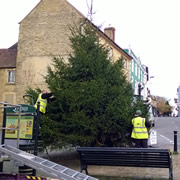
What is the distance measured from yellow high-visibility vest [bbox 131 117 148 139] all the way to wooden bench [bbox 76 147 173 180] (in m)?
1.87

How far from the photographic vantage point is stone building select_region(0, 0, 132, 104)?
28188 millimetres

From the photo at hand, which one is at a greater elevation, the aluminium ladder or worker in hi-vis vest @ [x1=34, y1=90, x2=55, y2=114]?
worker in hi-vis vest @ [x1=34, y1=90, x2=55, y2=114]

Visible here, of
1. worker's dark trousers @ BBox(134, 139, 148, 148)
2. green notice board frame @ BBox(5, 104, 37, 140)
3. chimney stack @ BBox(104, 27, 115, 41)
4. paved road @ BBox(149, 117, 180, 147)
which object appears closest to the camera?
green notice board frame @ BBox(5, 104, 37, 140)

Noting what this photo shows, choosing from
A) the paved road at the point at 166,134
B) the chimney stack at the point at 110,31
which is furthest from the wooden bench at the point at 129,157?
the chimney stack at the point at 110,31

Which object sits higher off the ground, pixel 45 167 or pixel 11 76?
pixel 11 76

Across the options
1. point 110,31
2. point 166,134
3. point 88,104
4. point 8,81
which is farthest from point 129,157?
point 110,31

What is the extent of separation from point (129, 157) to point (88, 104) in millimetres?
2552

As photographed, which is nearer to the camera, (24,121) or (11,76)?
(24,121)

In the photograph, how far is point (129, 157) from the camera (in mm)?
7250

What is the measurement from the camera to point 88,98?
30.0 feet

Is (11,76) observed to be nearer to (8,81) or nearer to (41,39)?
(8,81)

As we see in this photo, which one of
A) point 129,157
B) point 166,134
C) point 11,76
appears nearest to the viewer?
point 129,157

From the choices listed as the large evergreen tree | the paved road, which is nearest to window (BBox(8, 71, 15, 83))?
the paved road

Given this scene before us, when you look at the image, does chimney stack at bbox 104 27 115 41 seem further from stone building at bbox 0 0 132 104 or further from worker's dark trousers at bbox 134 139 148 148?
worker's dark trousers at bbox 134 139 148 148
